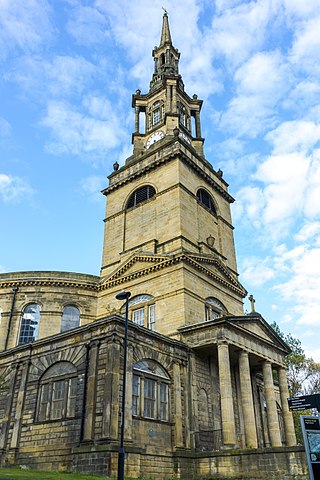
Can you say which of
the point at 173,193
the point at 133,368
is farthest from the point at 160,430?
the point at 173,193

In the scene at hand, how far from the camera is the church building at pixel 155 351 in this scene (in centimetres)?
2098

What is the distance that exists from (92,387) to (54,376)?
3.61 meters

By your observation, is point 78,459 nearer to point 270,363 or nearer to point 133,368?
point 133,368

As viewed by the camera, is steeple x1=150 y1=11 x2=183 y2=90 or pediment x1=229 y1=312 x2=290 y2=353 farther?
steeple x1=150 y1=11 x2=183 y2=90

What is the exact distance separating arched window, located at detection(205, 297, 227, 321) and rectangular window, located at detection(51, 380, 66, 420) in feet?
37.5

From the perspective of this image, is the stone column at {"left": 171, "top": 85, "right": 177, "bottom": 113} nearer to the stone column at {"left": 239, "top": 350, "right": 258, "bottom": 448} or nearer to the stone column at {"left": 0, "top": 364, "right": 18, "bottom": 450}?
the stone column at {"left": 239, "top": 350, "right": 258, "bottom": 448}

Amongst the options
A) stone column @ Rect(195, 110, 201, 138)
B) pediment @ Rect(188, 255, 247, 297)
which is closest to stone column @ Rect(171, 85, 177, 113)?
stone column @ Rect(195, 110, 201, 138)

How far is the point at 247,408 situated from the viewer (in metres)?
24.5

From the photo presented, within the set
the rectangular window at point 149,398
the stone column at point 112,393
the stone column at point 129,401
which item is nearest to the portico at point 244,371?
the rectangular window at point 149,398

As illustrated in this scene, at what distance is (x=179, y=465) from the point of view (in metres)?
22.3

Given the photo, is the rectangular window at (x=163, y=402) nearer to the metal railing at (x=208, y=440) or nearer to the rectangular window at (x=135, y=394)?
the rectangular window at (x=135, y=394)

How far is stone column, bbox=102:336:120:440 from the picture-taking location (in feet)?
64.2

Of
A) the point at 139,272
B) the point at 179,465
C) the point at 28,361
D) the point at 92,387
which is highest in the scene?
the point at 139,272

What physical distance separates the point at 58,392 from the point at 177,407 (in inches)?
252
